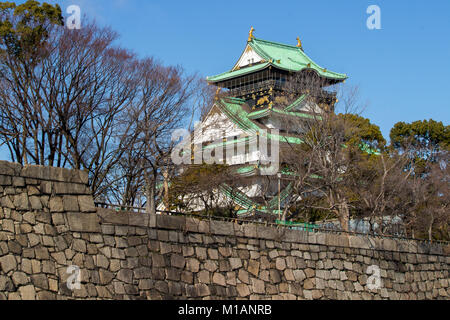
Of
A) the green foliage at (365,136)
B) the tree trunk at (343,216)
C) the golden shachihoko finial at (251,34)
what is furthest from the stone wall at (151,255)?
the golden shachihoko finial at (251,34)

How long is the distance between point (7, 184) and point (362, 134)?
2405 centimetres

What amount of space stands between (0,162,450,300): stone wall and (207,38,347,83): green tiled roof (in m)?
19.4

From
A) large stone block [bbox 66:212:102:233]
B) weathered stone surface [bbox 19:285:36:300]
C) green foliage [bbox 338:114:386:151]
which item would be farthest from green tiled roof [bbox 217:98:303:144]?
weathered stone surface [bbox 19:285:36:300]

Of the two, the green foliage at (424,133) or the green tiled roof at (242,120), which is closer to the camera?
the green tiled roof at (242,120)

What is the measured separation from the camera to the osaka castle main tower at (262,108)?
3016 cm

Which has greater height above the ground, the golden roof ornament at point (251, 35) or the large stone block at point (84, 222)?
the golden roof ornament at point (251, 35)

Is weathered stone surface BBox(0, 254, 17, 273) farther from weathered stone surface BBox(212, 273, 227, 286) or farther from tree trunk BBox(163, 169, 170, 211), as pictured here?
tree trunk BBox(163, 169, 170, 211)

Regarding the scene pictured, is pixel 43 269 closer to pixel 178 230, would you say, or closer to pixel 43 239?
pixel 43 239

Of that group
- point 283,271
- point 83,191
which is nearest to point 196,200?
point 283,271

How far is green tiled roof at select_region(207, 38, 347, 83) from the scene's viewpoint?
4044 centimetres

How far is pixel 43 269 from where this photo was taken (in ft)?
44.3

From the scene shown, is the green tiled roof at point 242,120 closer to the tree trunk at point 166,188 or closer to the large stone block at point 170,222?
the tree trunk at point 166,188

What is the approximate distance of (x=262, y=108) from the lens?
38.8 meters
